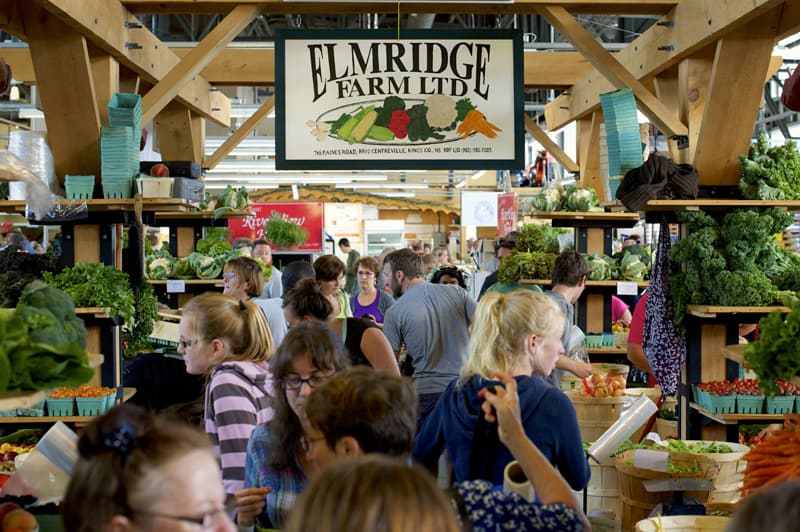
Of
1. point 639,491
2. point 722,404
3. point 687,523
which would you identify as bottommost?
point 639,491

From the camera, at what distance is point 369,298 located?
8016 millimetres

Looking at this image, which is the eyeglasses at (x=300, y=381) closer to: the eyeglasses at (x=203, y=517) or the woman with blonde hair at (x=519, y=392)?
the woman with blonde hair at (x=519, y=392)

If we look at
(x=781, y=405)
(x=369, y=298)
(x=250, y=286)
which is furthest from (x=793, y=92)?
(x=369, y=298)

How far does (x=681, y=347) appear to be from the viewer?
6.07 meters

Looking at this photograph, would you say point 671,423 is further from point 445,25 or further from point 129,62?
point 445,25

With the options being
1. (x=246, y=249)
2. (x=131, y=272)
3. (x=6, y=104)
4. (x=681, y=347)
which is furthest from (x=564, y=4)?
(x=6, y=104)

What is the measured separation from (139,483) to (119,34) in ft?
15.5

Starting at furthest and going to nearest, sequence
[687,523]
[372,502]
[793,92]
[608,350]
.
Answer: [608,350]
[793,92]
[687,523]
[372,502]

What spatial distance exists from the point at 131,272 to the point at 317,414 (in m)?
4.42

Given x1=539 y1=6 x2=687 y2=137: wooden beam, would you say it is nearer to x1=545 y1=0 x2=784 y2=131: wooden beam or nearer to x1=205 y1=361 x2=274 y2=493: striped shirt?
x1=545 y1=0 x2=784 y2=131: wooden beam

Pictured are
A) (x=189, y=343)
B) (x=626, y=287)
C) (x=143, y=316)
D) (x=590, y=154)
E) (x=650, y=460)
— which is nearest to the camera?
(x=189, y=343)

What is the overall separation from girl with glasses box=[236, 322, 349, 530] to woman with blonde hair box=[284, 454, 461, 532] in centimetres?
121

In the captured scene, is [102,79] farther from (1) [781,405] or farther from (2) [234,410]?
(1) [781,405]

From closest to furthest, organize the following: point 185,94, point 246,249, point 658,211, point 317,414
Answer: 1. point 317,414
2. point 658,211
3. point 185,94
4. point 246,249
